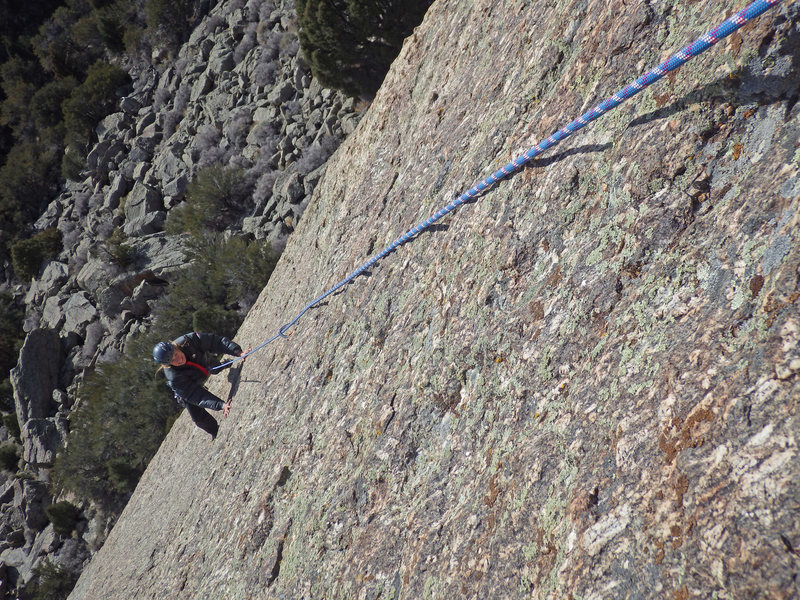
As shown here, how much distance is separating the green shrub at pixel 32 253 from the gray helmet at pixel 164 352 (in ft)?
78.0

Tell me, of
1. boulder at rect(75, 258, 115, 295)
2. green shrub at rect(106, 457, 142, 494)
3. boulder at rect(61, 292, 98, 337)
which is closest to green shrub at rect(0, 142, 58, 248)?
boulder at rect(75, 258, 115, 295)

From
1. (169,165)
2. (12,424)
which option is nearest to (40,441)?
(12,424)

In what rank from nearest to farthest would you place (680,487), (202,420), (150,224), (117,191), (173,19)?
(680,487), (202,420), (150,224), (117,191), (173,19)

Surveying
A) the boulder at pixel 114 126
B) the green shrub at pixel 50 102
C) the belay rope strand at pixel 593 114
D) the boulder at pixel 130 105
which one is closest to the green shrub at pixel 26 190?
the green shrub at pixel 50 102

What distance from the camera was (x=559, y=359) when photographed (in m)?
2.70

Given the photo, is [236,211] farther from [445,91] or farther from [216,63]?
[445,91]

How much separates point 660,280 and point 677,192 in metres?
0.47

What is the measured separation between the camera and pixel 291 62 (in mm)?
19031

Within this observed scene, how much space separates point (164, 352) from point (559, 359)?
17.6 ft

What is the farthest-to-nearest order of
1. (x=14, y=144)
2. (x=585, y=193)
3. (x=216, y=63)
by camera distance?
(x=14, y=144) → (x=216, y=63) → (x=585, y=193)

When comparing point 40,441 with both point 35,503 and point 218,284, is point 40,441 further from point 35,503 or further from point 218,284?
point 218,284

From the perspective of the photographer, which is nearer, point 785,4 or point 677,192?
point 785,4

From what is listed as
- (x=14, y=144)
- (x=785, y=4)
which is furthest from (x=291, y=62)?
(x=14, y=144)

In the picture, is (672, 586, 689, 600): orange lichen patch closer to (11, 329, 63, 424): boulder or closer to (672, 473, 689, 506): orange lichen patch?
(672, 473, 689, 506): orange lichen patch
